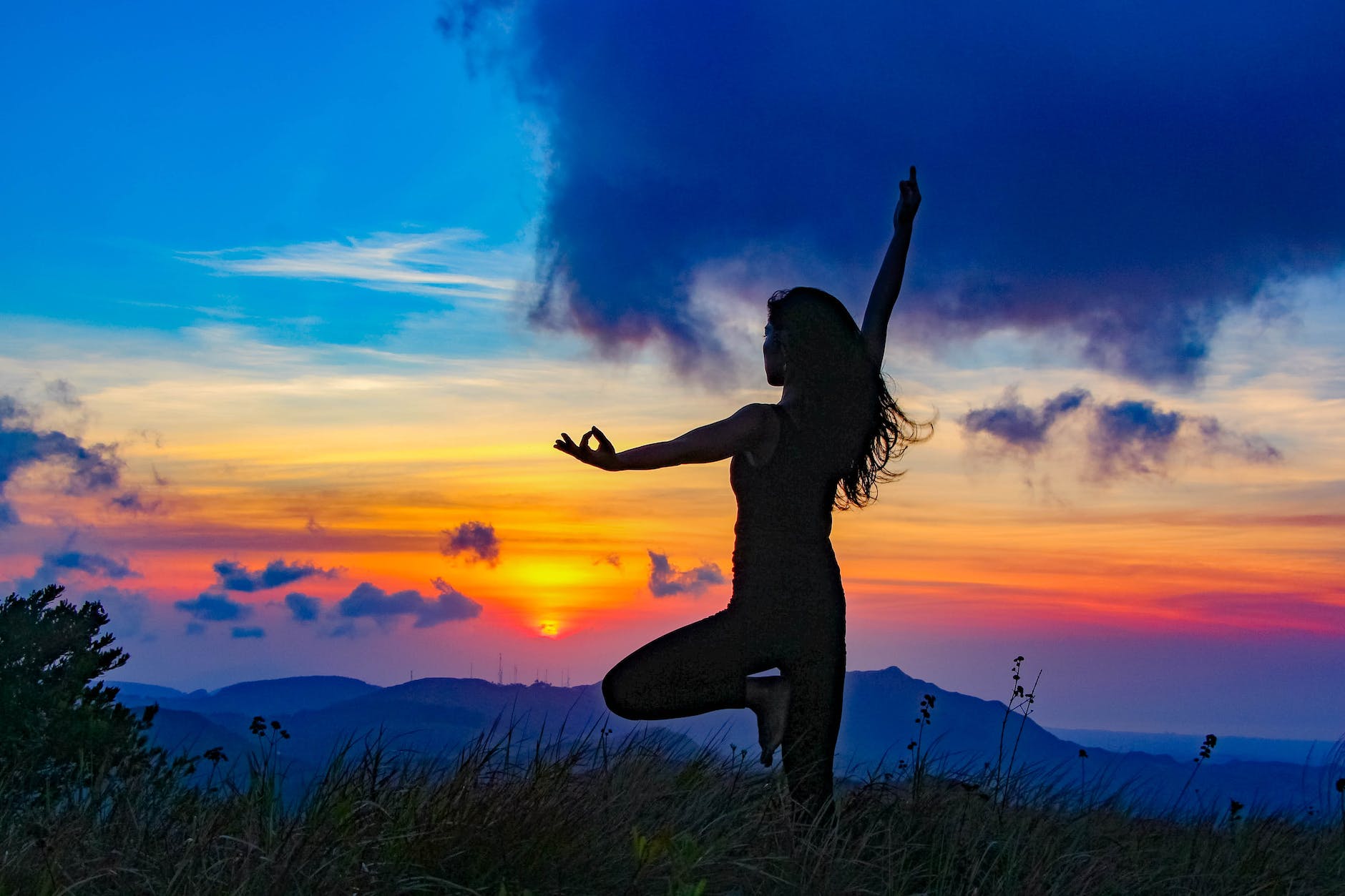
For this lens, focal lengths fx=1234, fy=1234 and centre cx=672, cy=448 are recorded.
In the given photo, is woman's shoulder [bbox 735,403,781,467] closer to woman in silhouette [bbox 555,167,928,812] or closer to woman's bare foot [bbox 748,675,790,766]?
woman in silhouette [bbox 555,167,928,812]

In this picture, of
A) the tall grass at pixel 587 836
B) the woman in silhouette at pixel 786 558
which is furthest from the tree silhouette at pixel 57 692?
the woman in silhouette at pixel 786 558

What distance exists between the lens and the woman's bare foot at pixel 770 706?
627 cm

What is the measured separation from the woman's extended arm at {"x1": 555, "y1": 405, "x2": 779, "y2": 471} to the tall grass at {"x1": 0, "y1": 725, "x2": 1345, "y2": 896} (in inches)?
53.6

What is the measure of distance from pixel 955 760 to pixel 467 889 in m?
4.12

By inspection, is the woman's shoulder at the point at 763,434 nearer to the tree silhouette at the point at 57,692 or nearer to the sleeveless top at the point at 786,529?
the sleeveless top at the point at 786,529

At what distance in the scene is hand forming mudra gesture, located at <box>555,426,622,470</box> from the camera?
5691mm

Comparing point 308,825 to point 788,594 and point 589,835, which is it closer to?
point 589,835

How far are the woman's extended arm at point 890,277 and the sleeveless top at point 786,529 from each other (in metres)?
0.83

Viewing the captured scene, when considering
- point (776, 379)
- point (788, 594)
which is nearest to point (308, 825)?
point (788, 594)

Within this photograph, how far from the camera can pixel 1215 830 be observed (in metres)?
8.26

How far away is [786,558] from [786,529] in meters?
0.15

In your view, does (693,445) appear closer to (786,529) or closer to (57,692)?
(786,529)

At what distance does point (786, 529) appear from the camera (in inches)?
249

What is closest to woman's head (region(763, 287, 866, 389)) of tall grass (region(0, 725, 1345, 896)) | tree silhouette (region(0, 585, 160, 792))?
tall grass (region(0, 725, 1345, 896))
